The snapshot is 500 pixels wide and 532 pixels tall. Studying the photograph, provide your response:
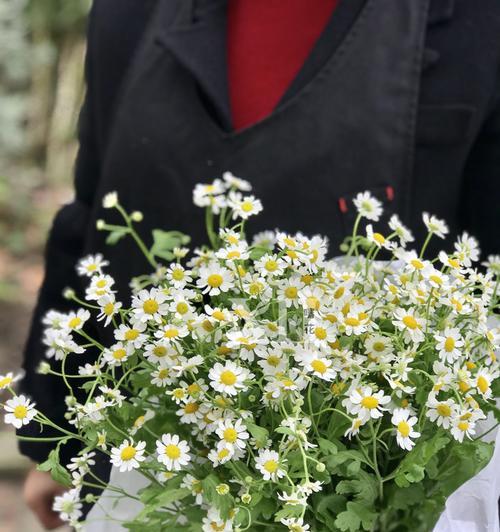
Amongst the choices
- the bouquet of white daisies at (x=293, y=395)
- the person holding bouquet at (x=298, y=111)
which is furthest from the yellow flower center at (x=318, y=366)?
the person holding bouquet at (x=298, y=111)

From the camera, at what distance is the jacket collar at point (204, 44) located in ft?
4.02

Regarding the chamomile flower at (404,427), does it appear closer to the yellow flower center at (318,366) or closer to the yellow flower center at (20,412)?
the yellow flower center at (318,366)

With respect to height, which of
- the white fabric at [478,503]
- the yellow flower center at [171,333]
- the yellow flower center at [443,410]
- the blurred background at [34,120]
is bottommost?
the blurred background at [34,120]

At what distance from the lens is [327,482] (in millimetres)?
645

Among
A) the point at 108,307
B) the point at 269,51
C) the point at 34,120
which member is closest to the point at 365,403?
the point at 108,307

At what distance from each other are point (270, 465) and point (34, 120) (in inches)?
180

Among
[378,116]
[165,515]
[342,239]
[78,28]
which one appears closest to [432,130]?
[378,116]

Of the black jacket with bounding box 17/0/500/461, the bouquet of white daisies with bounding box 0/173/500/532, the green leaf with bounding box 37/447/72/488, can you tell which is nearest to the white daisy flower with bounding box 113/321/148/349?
the bouquet of white daisies with bounding box 0/173/500/532

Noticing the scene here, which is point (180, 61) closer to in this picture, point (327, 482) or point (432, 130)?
point (432, 130)

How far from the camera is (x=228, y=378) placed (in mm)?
609

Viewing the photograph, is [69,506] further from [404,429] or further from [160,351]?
[404,429]

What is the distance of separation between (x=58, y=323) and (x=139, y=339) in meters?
0.10

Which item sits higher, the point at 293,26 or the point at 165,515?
the point at 293,26

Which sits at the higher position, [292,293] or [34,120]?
[292,293]
